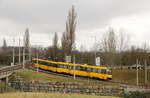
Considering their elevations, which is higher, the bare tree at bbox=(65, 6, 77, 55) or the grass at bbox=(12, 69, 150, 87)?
the bare tree at bbox=(65, 6, 77, 55)

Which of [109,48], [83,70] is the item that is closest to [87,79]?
[83,70]

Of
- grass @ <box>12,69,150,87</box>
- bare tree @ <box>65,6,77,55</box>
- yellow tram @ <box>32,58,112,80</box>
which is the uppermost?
bare tree @ <box>65,6,77,55</box>

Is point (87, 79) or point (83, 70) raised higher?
point (83, 70)

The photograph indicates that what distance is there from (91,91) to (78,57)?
2442 centimetres

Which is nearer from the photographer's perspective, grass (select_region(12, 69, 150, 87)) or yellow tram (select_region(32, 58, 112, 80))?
grass (select_region(12, 69, 150, 87))

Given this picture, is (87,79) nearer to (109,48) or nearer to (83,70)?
(83,70)

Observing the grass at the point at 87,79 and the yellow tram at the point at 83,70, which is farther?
the yellow tram at the point at 83,70

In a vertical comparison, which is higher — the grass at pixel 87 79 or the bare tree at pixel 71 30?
the bare tree at pixel 71 30

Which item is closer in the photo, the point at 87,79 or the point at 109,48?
the point at 87,79

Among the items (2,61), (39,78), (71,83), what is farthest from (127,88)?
(2,61)

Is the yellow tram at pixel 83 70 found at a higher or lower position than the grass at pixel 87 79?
higher

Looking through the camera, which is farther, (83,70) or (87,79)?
(83,70)

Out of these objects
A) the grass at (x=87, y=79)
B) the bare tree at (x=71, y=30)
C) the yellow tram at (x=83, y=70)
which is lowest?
the grass at (x=87, y=79)

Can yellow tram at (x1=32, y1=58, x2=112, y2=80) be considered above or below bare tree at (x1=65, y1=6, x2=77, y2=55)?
below
